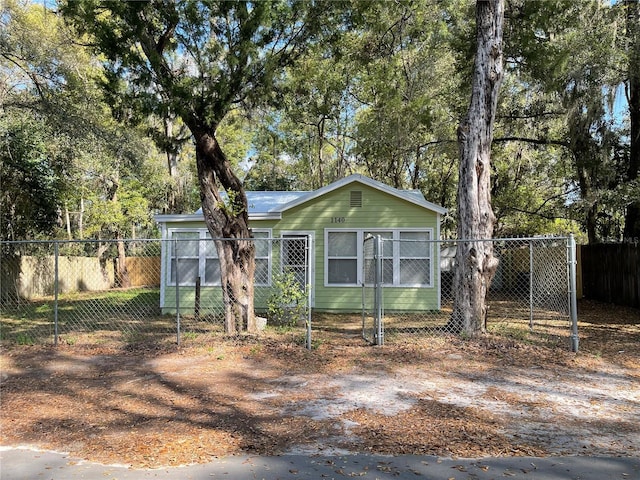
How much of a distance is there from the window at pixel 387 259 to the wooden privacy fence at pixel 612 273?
5295 millimetres

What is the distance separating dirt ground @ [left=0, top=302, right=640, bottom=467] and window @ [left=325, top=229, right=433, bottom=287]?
4699 mm

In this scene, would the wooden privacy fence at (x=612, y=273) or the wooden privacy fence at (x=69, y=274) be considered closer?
the wooden privacy fence at (x=612, y=273)

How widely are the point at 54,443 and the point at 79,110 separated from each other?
12.0m

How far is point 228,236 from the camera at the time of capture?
9.05 metres

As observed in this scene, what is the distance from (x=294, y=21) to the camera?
9195 millimetres

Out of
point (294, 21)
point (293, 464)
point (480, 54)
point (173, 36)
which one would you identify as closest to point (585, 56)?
point (480, 54)

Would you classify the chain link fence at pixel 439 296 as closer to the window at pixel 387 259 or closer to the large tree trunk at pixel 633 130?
the window at pixel 387 259

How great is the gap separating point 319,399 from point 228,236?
429 centimetres

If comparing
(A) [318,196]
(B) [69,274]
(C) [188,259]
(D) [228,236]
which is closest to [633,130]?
(A) [318,196]

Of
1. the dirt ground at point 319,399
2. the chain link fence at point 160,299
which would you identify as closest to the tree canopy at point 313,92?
the chain link fence at point 160,299

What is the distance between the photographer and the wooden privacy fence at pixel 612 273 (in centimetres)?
1329

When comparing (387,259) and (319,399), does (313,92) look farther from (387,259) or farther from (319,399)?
(319,399)

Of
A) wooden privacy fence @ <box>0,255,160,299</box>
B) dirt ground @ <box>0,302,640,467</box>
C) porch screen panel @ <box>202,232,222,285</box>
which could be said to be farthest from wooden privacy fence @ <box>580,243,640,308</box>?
wooden privacy fence @ <box>0,255,160,299</box>

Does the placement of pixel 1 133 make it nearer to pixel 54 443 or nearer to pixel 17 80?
pixel 17 80
